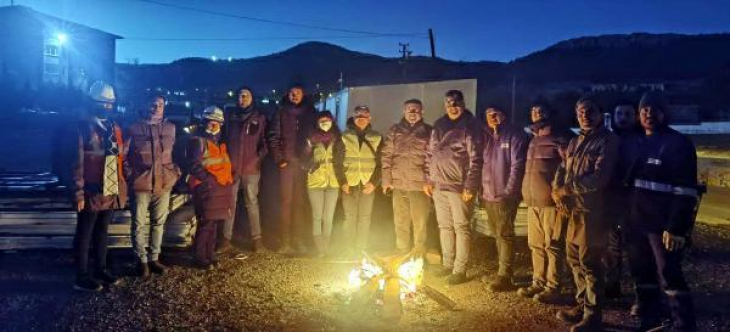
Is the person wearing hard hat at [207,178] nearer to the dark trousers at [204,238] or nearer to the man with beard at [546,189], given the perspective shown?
the dark trousers at [204,238]

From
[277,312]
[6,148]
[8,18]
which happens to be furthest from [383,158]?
[8,18]

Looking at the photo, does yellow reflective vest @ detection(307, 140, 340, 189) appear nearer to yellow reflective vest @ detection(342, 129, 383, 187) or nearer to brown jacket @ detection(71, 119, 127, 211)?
yellow reflective vest @ detection(342, 129, 383, 187)

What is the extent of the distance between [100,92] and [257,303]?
302 centimetres

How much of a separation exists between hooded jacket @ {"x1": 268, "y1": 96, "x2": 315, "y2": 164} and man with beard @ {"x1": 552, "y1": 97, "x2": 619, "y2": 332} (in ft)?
12.7

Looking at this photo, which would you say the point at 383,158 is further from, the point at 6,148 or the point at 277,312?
the point at 6,148

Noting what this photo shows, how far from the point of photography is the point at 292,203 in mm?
7879

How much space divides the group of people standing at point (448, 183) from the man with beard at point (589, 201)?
1cm

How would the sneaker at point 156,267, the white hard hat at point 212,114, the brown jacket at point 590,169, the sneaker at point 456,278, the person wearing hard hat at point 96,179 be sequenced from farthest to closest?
the white hard hat at point 212,114 → the sneaker at point 156,267 → the sneaker at point 456,278 → the person wearing hard hat at point 96,179 → the brown jacket at point 590,169

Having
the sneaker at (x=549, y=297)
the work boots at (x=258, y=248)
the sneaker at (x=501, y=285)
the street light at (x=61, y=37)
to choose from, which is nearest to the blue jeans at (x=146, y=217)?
the work boots at (x=258, y=248)

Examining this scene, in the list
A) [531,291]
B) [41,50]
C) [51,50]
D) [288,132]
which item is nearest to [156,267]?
[288,132]

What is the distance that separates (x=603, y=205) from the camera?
4934 millimetres

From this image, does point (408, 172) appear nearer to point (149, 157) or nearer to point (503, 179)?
point (503, 179)

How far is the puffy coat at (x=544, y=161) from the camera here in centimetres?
549

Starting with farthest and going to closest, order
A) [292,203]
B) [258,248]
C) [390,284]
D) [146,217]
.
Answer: [292,203] < [258,248] < [146,217] < [390,284]
